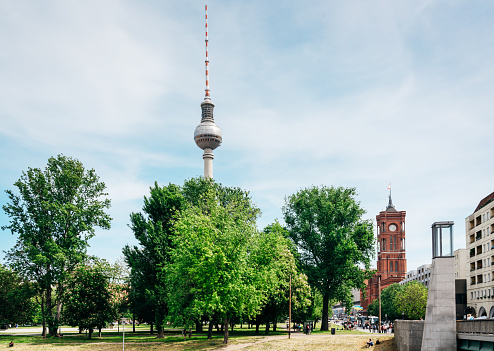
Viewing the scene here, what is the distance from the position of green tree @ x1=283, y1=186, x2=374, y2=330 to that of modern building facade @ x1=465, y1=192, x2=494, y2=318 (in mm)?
27294

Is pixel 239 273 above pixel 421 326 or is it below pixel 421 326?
above

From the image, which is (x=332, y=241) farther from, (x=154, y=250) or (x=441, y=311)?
(x=441, y=311)

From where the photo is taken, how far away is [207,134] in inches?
5276

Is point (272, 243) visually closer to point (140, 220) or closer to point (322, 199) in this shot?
point (322, 199)

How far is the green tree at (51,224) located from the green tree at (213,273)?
17.2 meters

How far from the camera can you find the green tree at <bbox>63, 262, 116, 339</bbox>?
61.9m

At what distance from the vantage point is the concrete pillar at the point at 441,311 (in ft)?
112

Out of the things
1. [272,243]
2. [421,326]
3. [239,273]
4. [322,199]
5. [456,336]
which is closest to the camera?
[456,336]

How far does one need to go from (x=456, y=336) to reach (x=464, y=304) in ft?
227

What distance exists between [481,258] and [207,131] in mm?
78651

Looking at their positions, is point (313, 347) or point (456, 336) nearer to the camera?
point (456, 336)

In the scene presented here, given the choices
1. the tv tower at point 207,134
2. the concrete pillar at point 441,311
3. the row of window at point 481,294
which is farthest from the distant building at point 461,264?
the concrete pillar at point 441,311

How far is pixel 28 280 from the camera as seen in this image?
6250 cm

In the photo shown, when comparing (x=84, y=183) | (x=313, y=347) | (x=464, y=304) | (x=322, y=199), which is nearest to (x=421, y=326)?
(x=313, y=347)
